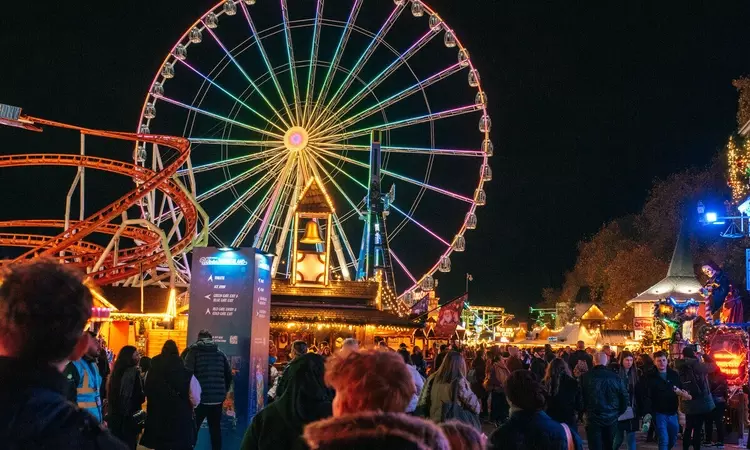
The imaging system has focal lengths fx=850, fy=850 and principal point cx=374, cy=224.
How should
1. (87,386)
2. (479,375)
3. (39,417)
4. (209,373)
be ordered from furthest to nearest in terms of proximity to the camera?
1. (479,375)
2. (209,373)
3. (87,386)
4. (39,417)

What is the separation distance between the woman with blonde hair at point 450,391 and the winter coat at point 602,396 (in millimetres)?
2071

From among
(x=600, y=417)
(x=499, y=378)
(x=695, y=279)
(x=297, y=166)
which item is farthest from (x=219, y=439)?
(x=695, y=279)

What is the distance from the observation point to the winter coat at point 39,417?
207 cm

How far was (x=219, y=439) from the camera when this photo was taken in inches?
402

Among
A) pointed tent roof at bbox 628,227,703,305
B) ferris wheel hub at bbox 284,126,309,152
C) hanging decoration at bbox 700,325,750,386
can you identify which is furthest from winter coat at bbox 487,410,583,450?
pointed tent roof at bbox 628,227,703,305

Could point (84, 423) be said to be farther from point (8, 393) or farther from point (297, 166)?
point (297, 166)

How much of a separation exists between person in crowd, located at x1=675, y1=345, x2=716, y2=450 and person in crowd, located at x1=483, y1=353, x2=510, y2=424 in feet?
10.1

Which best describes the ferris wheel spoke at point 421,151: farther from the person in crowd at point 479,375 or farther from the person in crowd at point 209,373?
the person in crowd at point 209,373

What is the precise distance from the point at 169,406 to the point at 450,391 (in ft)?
8.72

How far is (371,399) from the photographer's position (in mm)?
3072

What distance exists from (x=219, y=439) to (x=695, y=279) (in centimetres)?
3863

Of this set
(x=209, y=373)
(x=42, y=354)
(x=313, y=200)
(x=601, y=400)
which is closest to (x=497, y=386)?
(x=601, y=400)

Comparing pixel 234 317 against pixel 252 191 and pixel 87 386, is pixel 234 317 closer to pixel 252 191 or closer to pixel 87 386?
pixel 87 386

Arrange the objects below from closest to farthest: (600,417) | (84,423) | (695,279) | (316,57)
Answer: (84,423) < (600,417) < (316,57) < (695,279)
